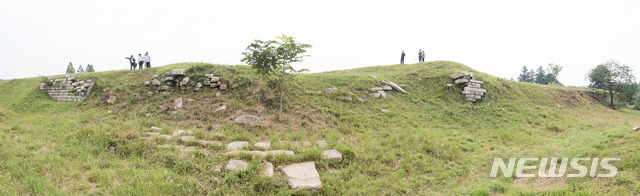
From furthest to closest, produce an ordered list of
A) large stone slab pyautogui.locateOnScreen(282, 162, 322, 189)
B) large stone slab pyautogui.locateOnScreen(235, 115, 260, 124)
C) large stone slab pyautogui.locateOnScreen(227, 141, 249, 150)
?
large stone slab pyautogui.locateOnScreen(235, 115, 260, 124) < large stone slab pyautogui.locateOnScreen(227, 141, 249, 150) < large stone slab pyautogui.locateOnScreen(282, 162, 322, 189)

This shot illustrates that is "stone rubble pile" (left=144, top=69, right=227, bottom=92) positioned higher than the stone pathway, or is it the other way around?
"stone rubble pile" (left=144, top=69, right=227, bottom=92)

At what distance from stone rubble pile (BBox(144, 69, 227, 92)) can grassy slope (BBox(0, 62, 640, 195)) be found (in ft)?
1.46

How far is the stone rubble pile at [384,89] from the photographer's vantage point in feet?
40.0

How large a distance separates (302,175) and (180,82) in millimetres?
9075

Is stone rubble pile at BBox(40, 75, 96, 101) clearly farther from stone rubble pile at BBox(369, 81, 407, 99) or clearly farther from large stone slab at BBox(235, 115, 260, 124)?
stone rubble pile at BBox(369, 81, 407, 99)

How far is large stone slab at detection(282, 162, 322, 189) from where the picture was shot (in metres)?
4.41

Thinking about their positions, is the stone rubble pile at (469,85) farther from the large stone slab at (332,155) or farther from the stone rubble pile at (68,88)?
the stone rubble pile at (68,88)

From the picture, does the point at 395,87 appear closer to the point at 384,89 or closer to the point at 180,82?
the point at 384,89

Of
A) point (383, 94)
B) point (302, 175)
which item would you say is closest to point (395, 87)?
point (383, 94)

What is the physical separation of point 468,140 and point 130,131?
33.3 ft

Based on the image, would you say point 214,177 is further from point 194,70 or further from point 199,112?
point 194,70

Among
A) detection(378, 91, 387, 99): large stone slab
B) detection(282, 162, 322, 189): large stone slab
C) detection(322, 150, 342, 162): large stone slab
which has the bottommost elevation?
detection(282, 162, 322, 189): large stone slab

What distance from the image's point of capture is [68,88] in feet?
43.3

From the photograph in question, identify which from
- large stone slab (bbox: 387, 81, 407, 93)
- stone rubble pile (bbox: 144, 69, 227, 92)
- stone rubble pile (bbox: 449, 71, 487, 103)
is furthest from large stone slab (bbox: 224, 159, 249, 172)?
stone rubble pile (bbox: 449, 71, 487, 103)
